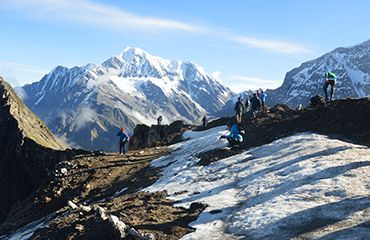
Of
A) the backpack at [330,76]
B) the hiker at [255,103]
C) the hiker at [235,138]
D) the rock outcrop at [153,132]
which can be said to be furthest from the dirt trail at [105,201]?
the rock outcrop at [153,132]

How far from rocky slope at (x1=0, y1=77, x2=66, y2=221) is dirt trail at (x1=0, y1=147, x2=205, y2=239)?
4727 cm

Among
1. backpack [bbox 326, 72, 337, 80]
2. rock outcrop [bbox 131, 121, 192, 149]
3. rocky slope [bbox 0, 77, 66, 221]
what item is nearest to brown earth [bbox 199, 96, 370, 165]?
backpack [bbox 326, 72, 337, 80]

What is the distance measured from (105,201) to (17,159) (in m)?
113

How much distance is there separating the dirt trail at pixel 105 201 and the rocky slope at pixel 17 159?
155ft

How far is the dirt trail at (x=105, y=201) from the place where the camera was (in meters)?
21.0

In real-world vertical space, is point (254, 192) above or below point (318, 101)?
below

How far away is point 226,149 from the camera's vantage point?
39.1 meters

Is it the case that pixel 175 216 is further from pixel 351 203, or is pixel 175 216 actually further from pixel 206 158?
pixel 206 158

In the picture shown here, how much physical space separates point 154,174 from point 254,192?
13924 mm

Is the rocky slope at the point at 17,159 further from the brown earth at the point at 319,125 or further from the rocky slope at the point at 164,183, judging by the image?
the brown earth at the point at 319,125

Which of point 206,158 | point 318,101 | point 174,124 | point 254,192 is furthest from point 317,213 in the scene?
point 174,124

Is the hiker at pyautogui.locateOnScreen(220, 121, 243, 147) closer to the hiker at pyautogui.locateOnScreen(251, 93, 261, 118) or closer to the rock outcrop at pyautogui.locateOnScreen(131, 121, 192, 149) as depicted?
the hiker at pyautogui.locateOnScreen(251, 93, 261, 118)

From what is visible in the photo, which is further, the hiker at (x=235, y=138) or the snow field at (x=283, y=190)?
the hiker at (x=235, y=138)

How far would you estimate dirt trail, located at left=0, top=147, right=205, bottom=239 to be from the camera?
21.0 metres
